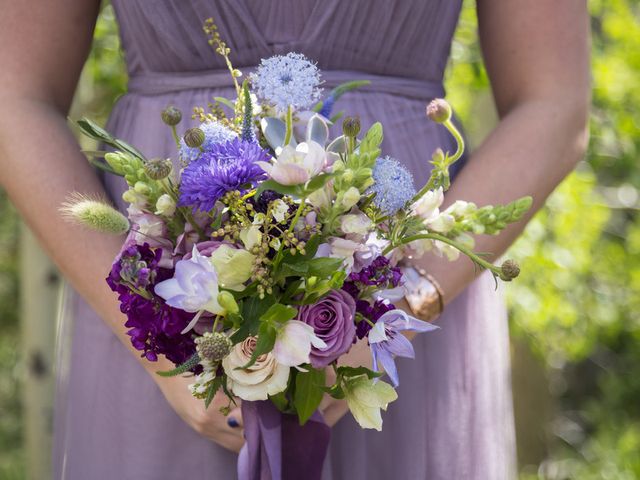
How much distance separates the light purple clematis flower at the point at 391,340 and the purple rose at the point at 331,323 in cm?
3

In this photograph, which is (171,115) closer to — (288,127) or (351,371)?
(288,127)

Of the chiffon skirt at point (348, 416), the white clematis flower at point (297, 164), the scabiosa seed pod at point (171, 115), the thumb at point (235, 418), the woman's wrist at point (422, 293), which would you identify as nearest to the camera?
the white clematis flower at point (297, 164)

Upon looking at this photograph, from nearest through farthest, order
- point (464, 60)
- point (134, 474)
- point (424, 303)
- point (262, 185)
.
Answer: point (262, 185)
point (424, 303)
point (134, 474)
point (464, 60)

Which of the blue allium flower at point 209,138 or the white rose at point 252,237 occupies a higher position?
the blue allium flower at point 209,138

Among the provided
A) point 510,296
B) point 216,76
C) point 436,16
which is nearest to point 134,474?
point 216,76

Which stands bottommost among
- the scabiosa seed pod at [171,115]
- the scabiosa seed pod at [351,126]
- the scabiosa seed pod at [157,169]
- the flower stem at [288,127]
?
the scabiosa seed pod at [157,169]

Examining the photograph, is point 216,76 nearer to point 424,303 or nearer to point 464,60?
point 424,303

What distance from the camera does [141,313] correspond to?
1256 millimetres

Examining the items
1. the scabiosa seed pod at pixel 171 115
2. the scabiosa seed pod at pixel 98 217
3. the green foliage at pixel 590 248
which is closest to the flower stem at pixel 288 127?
the scabiosa seed pod at pixel 171 115

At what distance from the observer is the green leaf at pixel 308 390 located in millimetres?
1306

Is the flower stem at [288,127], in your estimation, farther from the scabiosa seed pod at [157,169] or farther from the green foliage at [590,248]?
the green foliage at [590,248]

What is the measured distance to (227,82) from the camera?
177cm

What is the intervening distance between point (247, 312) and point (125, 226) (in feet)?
0.70

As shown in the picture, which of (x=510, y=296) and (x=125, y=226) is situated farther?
(x=510, y=296)
